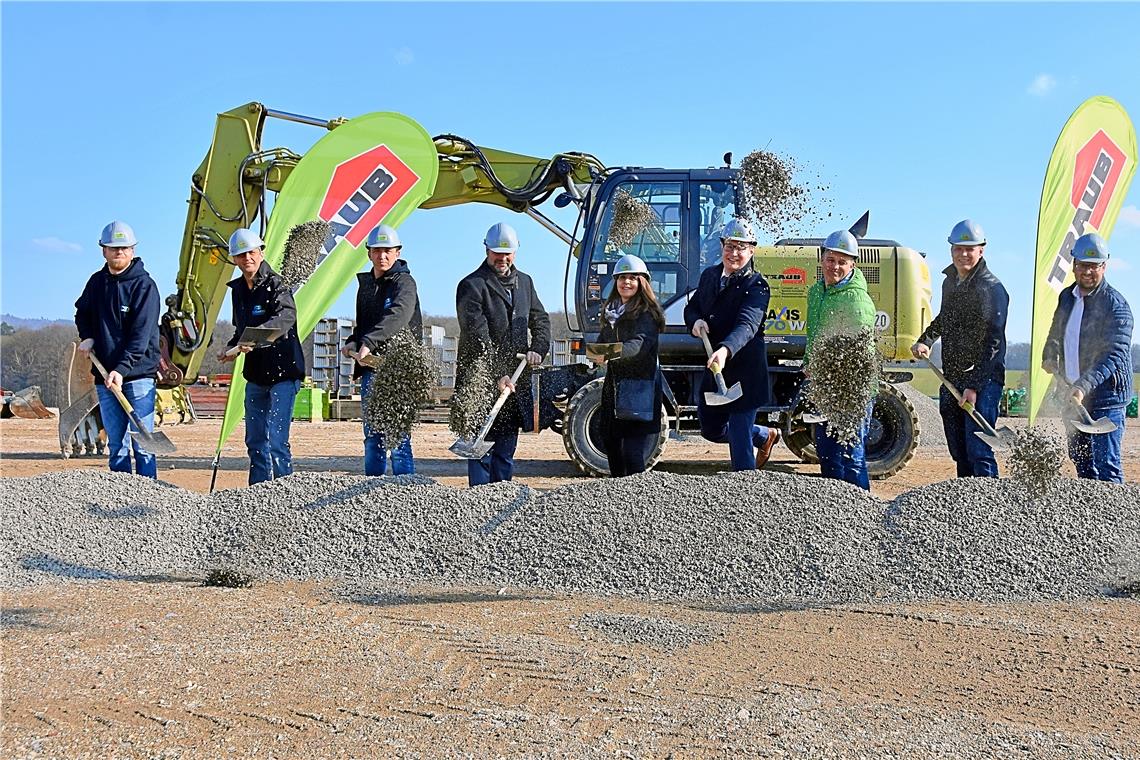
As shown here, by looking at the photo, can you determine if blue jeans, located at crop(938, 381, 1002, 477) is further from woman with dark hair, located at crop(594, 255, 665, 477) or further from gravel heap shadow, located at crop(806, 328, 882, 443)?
woman with dark hair, located at crop(594, 255, 665, 477)

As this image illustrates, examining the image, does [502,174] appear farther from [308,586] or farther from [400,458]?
[308,586]

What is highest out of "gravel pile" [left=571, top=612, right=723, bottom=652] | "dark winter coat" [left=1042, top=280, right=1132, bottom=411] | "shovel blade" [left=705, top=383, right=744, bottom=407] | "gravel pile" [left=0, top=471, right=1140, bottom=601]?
"dark winter coat" [left=1042, top=280, right=1132, bottom=411]

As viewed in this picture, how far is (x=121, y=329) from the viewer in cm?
626

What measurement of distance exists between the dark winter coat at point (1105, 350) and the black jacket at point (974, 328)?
1.64ft

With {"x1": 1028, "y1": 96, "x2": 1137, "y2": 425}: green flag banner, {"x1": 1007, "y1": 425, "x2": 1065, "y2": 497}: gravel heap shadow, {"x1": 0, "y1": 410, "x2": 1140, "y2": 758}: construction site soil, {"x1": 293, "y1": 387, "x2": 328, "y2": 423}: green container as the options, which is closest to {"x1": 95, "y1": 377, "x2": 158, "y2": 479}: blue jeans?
{"x1": 0, "y1": 410, "x2": 1140, "y2": 758}: construction site soil

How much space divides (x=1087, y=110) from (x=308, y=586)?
5716 mm

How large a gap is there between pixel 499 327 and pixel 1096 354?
3470 mm

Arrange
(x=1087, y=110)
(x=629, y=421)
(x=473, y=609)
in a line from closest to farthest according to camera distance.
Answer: (x=473, y=609) → (x=629, y=421) → (x=1087, y=110)

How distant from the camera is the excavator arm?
10.9m

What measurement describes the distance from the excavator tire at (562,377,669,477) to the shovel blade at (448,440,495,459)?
3211mm

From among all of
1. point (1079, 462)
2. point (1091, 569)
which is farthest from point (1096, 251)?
point (1091, 569)

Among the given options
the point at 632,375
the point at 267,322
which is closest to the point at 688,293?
the point at 632,375

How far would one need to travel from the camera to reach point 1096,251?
5949mm

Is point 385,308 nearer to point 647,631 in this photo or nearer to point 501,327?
Answer: point 501,327
